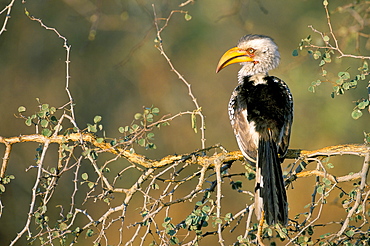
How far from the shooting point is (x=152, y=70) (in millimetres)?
8445

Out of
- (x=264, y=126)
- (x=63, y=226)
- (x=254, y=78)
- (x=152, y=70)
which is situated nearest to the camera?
(x=63, y=226)

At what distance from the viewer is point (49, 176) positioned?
280 cm

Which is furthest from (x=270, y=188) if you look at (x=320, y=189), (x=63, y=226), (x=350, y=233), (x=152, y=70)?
(x=152, y=70)

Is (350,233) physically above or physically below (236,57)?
below

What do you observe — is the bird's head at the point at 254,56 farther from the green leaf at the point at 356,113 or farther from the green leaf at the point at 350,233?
the green leaf at the point at 350,233

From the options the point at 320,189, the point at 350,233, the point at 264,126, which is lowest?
the point at 350,233

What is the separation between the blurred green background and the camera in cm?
802

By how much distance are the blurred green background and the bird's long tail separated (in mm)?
4662

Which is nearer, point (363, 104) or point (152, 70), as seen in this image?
point (363, 104)

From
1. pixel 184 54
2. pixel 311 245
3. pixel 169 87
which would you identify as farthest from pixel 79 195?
pixel 311 245

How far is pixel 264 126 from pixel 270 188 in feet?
1.99

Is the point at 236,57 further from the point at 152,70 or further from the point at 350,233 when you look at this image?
the point at 152,70

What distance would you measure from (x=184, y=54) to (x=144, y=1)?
1.09 meters

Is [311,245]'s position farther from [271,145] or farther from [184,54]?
[184,54]
